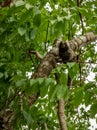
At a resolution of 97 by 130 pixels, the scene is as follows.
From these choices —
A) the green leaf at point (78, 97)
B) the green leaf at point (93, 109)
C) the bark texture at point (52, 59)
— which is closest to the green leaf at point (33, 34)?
the bark texture at point (52, 59)

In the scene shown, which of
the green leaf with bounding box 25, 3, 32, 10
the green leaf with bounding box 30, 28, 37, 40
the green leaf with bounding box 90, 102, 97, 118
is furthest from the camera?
the green leaf with bounding box 30, 28, 37, 40

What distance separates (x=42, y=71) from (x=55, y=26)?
1.49 feet

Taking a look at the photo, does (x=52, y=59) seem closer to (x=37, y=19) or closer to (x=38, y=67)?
(x=38, y=67)

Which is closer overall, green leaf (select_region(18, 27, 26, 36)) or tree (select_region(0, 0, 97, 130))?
tree (select_region(0, 0, 97, 130))

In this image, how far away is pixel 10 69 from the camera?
221 centimetres

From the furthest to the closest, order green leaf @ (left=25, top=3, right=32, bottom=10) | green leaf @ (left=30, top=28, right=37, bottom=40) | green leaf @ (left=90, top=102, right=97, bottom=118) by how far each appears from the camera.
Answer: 1. green leaf @ (left=30, top=28, right=37, bottom=40)
2. green leaf @ (left=90, top=102, right=97, bottom=118)
3. green leaf @ (left=25, top=3, right=32, bottom=10)

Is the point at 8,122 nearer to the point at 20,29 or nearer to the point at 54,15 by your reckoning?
the point at 20,29

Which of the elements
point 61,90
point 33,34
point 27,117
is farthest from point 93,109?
point 33,34

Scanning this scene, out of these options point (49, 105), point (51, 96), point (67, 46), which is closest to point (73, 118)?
point (49, 105)

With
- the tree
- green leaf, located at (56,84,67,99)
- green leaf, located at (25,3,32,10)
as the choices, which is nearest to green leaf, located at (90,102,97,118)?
the tree

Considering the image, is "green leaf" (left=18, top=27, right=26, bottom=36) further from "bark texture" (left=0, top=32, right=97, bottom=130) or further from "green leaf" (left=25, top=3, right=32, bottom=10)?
"bark texture" (left=0, top=32, right=97, bottom=130)

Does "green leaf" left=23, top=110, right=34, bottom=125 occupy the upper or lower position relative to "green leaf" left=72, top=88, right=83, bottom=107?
lower

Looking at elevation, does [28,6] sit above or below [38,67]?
above

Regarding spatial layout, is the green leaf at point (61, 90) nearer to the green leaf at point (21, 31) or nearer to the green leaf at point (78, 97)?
the green leaf at point (78, 97)
